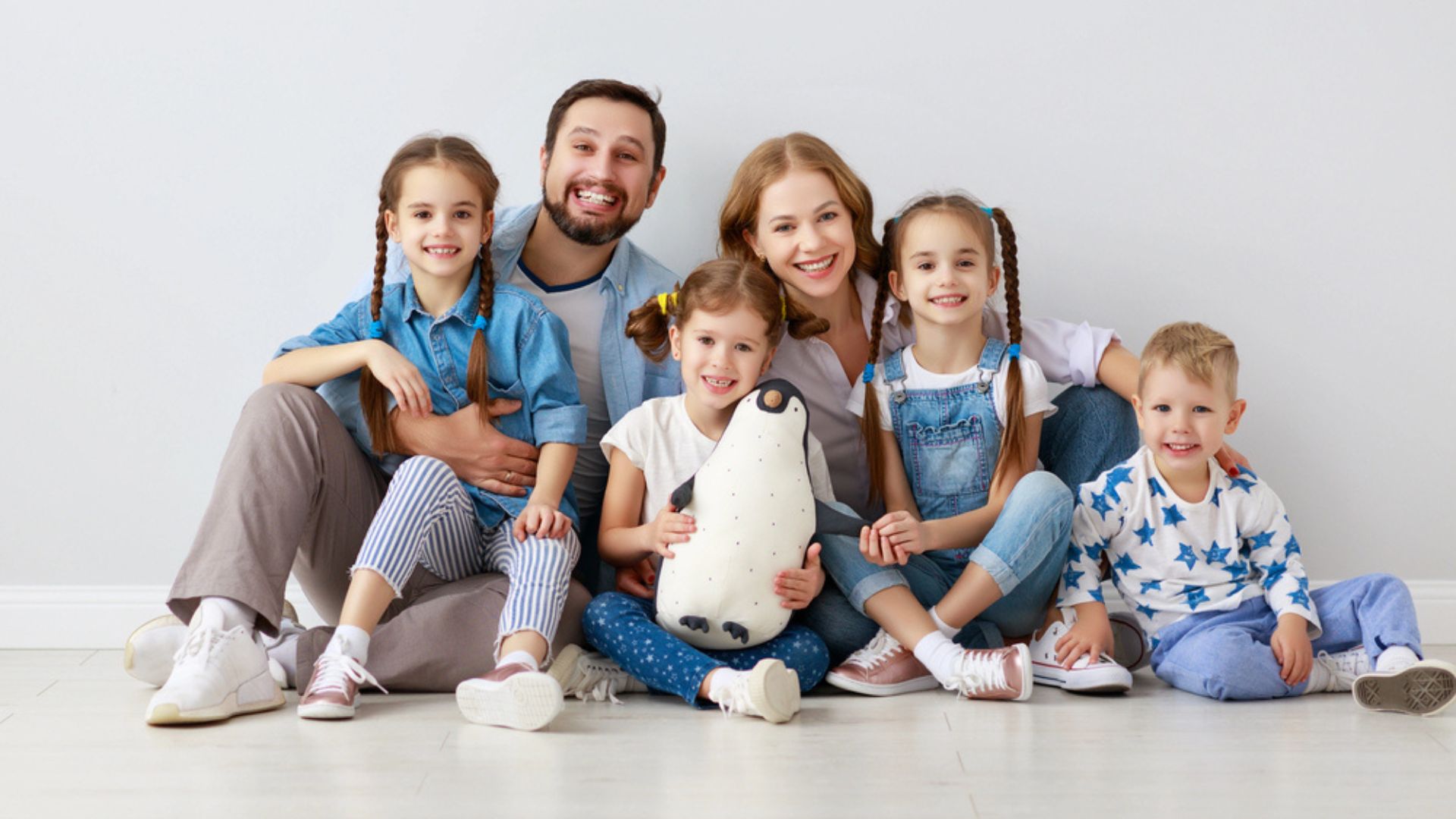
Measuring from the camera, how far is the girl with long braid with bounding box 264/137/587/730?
1958mm

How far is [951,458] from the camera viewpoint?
219 cm

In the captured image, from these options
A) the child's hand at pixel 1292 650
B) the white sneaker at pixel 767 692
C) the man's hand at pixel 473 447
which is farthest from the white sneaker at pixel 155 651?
the child's hand at pixel 1292 650

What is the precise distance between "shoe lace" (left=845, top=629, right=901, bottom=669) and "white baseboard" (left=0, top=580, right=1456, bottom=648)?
3.84 feet

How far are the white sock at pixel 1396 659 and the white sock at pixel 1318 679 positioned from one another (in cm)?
7

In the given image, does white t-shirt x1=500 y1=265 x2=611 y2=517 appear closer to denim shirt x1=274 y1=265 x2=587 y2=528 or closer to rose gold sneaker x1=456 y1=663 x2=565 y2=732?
denim shirt x1=274 y1=265 x2=587 y2=528

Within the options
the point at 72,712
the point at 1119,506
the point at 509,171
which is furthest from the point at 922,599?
the point at 72,712

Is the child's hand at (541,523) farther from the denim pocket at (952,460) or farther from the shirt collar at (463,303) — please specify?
the denim pocket at (952,460)

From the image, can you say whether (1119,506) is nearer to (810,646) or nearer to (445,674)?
(810,646)

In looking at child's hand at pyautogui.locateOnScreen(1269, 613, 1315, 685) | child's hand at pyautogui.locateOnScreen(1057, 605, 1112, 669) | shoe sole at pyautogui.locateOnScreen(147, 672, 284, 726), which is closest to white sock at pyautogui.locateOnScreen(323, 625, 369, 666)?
shoe sole at pyautogui.locateOnScreen(147, 672, 284, 726)

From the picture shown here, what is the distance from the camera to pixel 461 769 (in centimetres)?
156

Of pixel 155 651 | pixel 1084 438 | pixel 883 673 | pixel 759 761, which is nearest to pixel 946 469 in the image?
pixel 1084 438

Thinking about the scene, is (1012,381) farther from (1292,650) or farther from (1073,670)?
(1292,650)

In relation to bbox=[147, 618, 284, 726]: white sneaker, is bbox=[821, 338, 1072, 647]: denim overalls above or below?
above

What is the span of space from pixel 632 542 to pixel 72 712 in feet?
2.80
